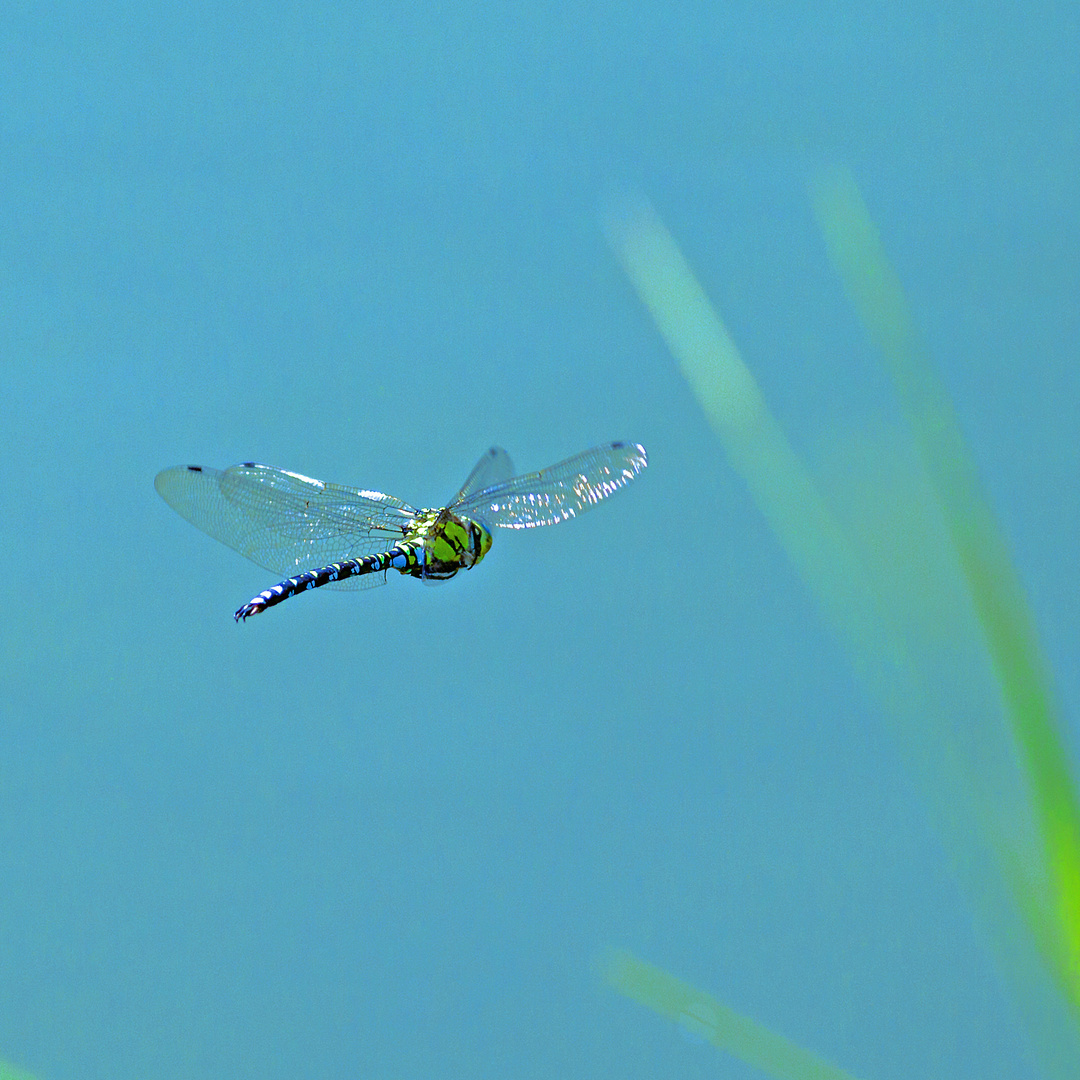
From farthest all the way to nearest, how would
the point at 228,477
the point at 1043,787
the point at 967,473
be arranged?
the point at 228,477
the point at 967,473
the point at 1043,787

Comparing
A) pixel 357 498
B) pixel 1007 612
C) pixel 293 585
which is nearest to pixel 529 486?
pixel 357 498

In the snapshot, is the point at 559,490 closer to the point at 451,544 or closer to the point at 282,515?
the point at 451,544

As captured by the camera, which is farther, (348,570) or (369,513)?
(369,513)

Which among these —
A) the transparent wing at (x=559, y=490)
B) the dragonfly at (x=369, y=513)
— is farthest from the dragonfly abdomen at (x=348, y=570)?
the transparent wing at (x=559, y=490)

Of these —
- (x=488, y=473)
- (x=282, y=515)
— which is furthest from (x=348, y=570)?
(x=488, y=473)

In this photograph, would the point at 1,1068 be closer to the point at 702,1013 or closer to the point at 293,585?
the point at 702,1013

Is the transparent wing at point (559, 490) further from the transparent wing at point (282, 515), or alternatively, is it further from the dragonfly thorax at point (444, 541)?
the transparent wing at point (282, 515)

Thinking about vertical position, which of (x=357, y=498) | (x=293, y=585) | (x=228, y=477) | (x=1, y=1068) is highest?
(x=357, y=498)
